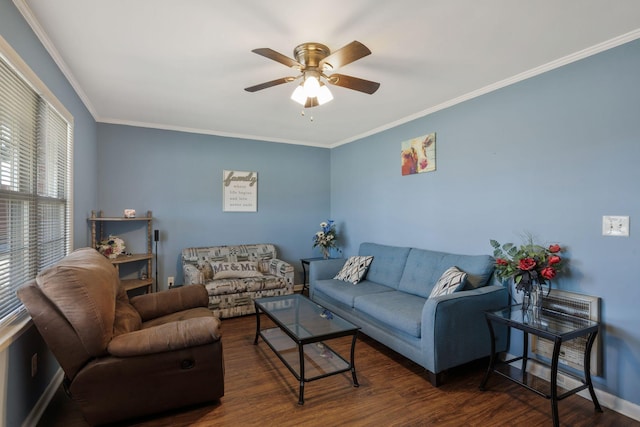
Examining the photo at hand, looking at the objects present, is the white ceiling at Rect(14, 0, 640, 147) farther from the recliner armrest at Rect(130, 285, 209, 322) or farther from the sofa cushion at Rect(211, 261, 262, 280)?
the sofa cushion at Rect(211, 261, 262, 280)

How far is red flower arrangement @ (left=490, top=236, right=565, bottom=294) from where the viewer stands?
2.37 metres

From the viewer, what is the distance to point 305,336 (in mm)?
2354

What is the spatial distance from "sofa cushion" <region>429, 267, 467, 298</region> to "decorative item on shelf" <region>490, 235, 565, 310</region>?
0.32 metres

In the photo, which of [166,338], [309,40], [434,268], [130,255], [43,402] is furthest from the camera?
[130,255]

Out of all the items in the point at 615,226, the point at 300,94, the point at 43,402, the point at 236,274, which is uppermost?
the point at 300,94

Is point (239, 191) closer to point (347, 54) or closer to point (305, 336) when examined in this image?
point (305, 336)

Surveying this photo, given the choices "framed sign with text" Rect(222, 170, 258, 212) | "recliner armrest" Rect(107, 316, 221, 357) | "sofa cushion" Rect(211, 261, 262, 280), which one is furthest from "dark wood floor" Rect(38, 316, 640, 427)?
"framed sign with text" Rect(222, 170, 258, 212)

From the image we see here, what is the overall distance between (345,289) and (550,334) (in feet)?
6.57

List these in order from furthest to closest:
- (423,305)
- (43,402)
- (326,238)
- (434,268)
A: (326,238) < (434,268) < (423,305) < (43,402)

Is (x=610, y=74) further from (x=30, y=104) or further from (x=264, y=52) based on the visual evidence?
(x=30, y=104)

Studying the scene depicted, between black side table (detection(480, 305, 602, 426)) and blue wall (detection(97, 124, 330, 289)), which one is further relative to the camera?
blue wall (detection(97, 124, 330, 289))

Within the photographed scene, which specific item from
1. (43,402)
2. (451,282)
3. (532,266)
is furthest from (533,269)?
(43,402)

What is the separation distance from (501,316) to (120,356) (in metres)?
2.52

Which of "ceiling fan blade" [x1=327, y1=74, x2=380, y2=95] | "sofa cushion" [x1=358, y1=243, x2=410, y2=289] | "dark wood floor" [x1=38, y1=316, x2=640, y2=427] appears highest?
"ceiling fan blade" [x1=327, y1=74, x2=380, y2=95]
